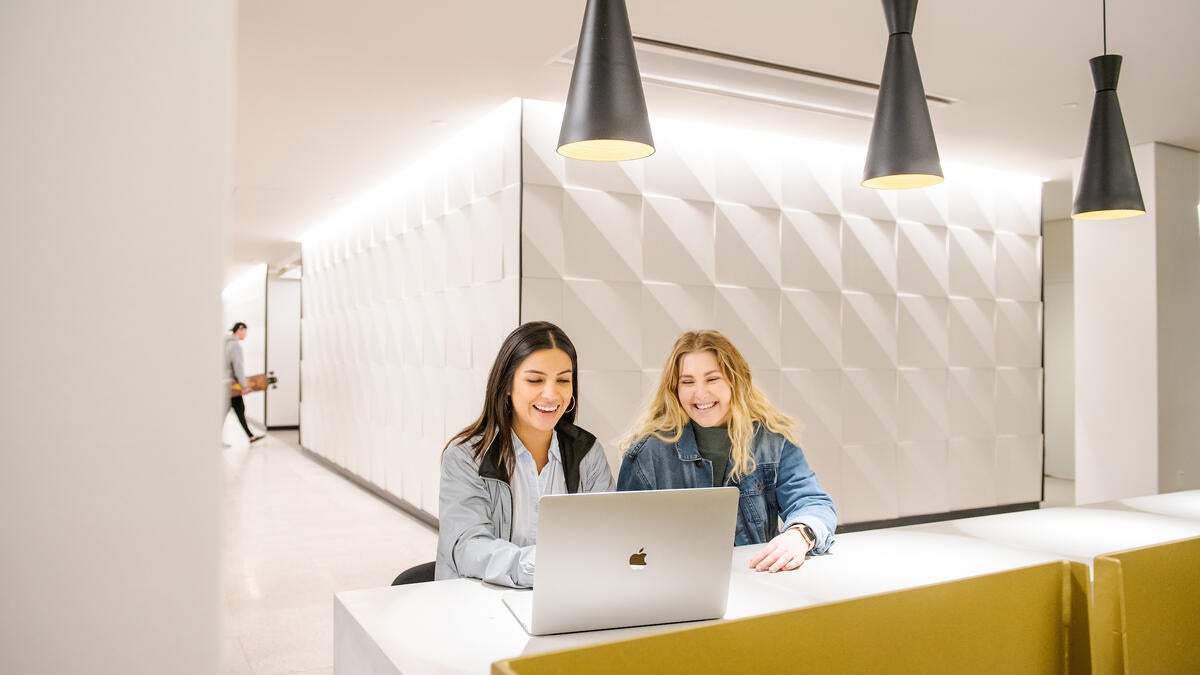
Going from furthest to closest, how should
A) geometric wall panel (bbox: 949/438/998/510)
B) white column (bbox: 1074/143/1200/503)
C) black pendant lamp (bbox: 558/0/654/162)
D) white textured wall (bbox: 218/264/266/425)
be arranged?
white textured wall (bbox: 218/264/266/425)
geometric wall panel (bbox: 949/438/998/510)
white column (bbox: 1074/143/1200/503)
black pendant lamp (bbox: 558/0/654/162)

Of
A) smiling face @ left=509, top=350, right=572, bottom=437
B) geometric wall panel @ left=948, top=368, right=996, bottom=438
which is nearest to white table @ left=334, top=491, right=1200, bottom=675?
smiling face @ left=509, top=350, right=572, bottom=437

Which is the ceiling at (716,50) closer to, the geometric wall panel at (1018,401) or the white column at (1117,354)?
the white column at (1117,354)

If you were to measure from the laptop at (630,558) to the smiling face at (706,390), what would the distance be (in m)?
1.12

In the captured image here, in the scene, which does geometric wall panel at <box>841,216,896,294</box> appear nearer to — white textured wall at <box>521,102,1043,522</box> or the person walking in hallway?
white textured wall at <box>521,102,1043,522</box>

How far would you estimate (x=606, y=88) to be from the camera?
219cm

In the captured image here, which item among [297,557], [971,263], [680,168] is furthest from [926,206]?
[297,557]

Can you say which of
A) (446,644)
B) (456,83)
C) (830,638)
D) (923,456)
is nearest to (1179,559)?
(830,638)

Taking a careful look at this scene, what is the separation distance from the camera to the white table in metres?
1.66

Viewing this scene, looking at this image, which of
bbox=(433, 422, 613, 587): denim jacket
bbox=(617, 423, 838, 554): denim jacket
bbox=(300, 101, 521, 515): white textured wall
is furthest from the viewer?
bbox=(300, 101, 521, 515): white textured wall

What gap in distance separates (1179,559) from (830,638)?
90cm

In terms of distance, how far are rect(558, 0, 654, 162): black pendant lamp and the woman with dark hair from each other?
0.67m

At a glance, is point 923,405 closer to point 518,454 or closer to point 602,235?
point 602,235

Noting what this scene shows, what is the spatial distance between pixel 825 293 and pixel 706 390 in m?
3.66

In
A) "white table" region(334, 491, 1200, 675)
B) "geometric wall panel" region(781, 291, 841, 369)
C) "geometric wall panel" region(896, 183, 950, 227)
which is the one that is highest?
"geometric wall panel" region(896, 183, 950, 227)
